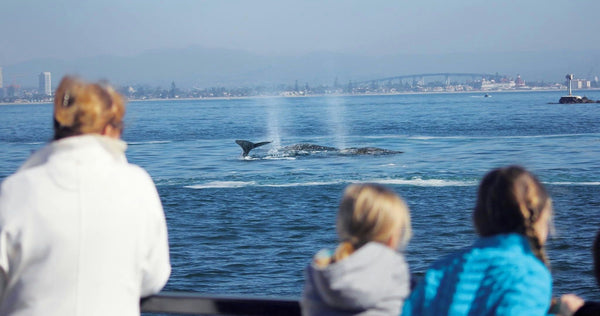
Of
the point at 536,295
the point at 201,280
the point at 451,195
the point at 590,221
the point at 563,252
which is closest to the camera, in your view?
the point at 536,295

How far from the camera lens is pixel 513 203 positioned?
9.16ft

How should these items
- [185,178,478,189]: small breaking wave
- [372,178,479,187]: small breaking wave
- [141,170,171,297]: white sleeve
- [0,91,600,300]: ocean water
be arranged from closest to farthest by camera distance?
[141,170,171,297]: white sleeve, [0,91,600,300]: ocean water, [372,178,479,187]: small breaking wave, [185,178,478,189]: small breaking wave

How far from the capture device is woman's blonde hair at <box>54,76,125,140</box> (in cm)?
295

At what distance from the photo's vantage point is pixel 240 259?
18.7 metres

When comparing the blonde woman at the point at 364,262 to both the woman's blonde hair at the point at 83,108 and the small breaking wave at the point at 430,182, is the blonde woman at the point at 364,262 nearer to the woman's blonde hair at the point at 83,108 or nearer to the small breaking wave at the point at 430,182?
the woman's blonde hair at the point at 83,108

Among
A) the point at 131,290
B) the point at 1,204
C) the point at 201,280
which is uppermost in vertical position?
the point at 1,204

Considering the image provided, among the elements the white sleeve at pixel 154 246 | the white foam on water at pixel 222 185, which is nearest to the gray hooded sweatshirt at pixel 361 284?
the white sleeve at pixel 154 246

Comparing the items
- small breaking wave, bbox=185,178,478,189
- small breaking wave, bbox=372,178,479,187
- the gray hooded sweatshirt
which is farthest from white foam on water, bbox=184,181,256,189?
the gray hooded sweatshirt

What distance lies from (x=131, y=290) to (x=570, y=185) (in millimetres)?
27082

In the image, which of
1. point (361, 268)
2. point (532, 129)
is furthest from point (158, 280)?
point (532, 129)

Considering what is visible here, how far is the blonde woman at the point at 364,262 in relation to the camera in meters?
2.78

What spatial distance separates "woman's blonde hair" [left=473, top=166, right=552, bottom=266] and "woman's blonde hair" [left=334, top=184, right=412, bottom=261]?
271mm

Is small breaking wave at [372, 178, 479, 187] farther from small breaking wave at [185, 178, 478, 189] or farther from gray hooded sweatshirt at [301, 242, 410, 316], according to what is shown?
gray hooded sweatshirt at [301, 242, 410, 316]

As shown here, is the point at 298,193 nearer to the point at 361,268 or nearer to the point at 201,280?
the point at 201,280
